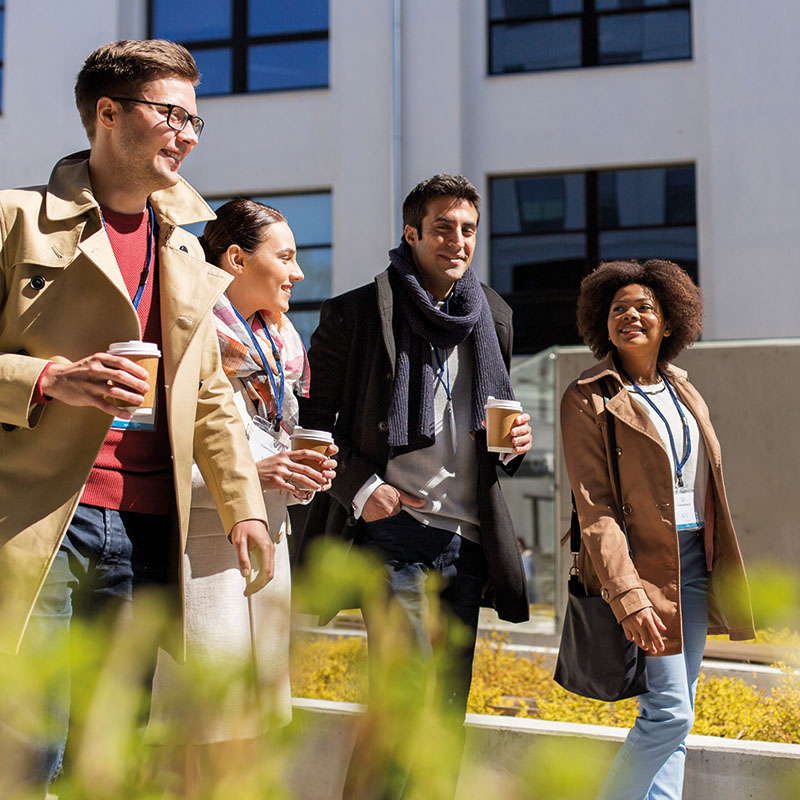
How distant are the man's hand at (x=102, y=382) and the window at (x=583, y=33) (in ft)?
41.7

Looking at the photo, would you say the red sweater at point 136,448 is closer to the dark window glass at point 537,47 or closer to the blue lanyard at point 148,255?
the blue lanyard at point 148,255

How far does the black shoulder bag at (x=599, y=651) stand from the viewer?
3.40m

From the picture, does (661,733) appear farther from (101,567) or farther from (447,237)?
(101,567)

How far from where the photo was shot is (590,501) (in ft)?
11.7

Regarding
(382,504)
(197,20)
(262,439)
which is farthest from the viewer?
(197,20)

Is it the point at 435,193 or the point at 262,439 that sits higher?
the point at 435,193

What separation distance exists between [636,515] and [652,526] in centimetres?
6

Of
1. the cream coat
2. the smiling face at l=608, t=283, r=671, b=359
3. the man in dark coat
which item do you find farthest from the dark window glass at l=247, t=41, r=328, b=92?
the cream coat

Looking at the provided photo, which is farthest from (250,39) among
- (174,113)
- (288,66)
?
(174,113)

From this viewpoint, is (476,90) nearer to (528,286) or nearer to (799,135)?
(528,286)

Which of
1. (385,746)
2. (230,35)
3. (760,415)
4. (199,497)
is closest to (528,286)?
(230,35)

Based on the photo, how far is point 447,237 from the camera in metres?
3.56

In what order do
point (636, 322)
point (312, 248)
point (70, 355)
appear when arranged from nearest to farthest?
point (70, 355) → point (636, 322) → point (312, 248)

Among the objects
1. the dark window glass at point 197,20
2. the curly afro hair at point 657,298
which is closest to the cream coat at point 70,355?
the curly afro hair at point 657,298
